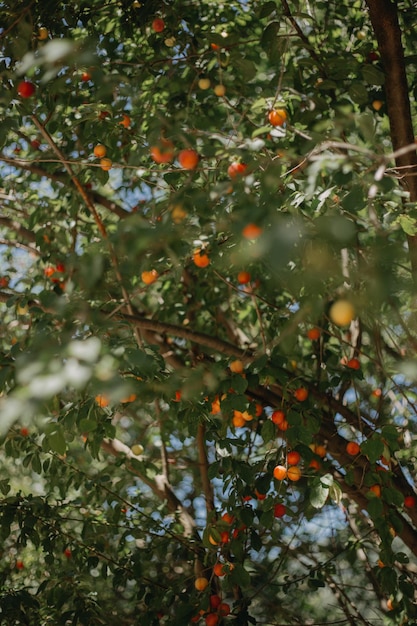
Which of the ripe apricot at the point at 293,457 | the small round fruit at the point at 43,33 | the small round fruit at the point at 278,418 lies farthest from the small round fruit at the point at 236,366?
the small round fruit at the point at 43,33

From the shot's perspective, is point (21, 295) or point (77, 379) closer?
point (77, 379)

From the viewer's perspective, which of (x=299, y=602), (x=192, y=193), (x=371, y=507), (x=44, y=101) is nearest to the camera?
(x=192, y=193)

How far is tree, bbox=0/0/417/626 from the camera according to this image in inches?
50.6

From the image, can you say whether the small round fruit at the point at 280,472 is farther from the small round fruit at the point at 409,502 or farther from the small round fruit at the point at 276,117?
the small round fruit at the point at 276,117

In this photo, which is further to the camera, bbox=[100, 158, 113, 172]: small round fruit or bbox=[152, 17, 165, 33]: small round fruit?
bbox=[152, 17, 165, 33]: small round fruit

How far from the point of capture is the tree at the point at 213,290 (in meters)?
1.28

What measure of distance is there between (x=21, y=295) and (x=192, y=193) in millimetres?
701

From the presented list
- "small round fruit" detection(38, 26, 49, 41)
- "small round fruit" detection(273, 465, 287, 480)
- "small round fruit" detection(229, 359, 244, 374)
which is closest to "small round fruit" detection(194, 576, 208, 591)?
"small round fruit" detection(273, 465, 287, 480)

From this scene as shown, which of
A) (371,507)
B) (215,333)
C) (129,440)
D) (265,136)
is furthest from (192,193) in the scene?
(129,440)

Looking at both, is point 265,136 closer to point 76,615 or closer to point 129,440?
point 76,615

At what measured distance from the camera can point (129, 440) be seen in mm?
3863

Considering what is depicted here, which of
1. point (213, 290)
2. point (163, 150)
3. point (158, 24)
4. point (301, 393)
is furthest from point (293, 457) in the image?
point (158, 24)

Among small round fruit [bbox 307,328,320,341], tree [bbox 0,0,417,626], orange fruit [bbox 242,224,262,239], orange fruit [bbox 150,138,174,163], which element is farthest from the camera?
small round fruit [bbox 307,328,320,341]

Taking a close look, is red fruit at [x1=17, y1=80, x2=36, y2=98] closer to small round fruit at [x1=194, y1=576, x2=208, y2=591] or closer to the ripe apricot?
the ripe apricot
